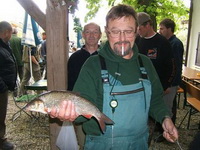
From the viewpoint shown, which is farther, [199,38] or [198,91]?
[199,38]

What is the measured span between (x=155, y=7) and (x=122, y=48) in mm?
7786

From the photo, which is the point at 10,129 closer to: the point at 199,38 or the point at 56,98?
the point at 56,98

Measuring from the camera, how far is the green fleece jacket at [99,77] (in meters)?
1.57

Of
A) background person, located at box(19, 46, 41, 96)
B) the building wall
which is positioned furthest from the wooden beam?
the building wall

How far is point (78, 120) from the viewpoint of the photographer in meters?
1.60

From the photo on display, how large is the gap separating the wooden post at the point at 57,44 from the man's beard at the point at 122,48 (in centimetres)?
126

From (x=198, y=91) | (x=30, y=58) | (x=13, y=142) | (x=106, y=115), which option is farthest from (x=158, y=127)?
(x=30, y=58)

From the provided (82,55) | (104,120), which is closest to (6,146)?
(82,55)

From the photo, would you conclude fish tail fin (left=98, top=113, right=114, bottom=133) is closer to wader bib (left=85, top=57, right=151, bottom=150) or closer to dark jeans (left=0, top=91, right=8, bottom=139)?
wader bib (left=85, top=57, right=151, bottom=150)

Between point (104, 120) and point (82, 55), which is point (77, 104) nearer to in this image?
point (104, 120)

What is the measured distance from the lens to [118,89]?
1558 mm

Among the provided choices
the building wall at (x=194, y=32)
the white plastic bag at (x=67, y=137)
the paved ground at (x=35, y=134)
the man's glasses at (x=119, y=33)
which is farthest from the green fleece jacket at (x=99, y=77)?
the building wall at (x=194, y=32)

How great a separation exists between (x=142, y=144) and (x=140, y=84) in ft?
1.67

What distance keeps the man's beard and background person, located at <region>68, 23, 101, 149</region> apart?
1.46m
